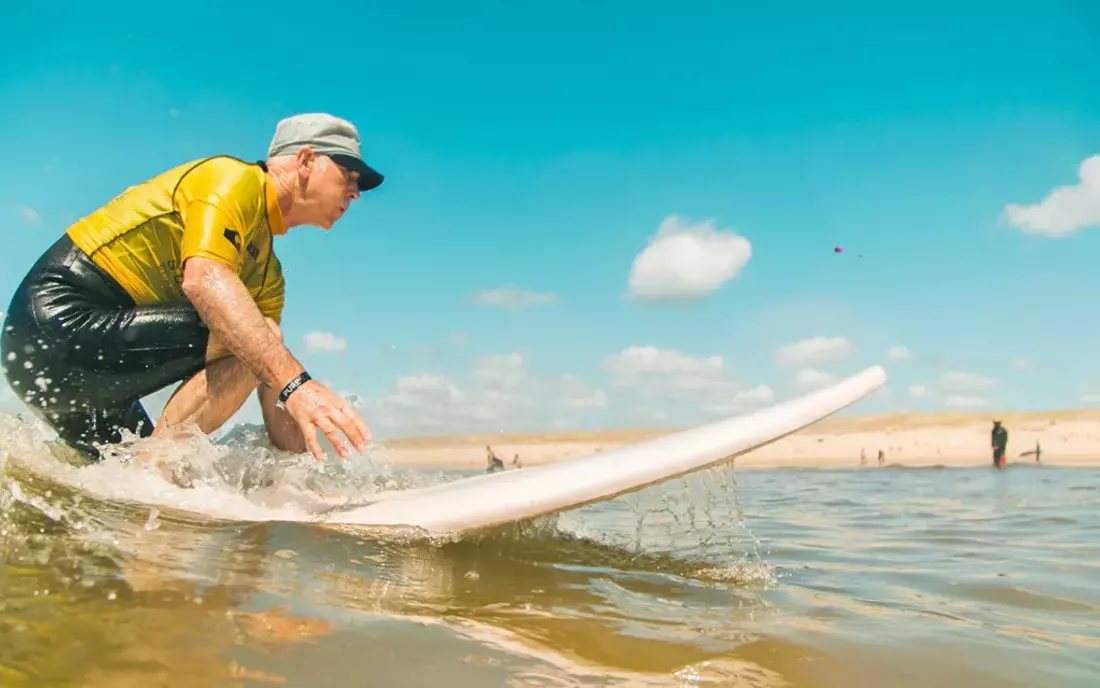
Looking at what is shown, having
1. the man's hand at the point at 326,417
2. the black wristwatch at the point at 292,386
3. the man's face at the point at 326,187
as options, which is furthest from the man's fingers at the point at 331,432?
the man's face at the point at 326,187

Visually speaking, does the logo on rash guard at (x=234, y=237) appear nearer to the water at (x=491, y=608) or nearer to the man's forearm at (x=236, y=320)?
the man's forearm at (x=236, y=320)

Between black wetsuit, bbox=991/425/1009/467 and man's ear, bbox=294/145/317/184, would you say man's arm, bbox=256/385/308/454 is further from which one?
black wetsuit, bbox=991/425/1009/467

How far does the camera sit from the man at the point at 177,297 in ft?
7.97

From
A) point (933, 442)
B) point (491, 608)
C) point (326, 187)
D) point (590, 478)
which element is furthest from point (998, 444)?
point (491, 608)

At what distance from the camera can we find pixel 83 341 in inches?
104

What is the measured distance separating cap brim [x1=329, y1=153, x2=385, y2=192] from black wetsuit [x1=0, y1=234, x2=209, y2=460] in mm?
836

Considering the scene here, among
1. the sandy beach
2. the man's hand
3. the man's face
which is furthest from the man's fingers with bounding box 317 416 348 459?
the sandy beach

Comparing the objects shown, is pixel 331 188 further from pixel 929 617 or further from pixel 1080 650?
pixel 1080 650

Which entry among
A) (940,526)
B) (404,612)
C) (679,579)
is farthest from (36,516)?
(940,526)

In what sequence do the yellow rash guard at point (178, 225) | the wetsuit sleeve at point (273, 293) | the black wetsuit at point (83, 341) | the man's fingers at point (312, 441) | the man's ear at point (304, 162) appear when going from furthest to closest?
the wetsuit sleeve at point (273, 293) → the man's ear at point (304, 162) → the black wetsuit at point (83, 341) → the yellow rash guard at point (178, 225) → the man's fingers at point (312, 441)

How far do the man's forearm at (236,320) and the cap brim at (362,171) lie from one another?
734 millimetres

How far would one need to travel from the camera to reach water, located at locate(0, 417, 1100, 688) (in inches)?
57.9

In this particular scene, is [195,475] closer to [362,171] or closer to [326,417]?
[326,417]

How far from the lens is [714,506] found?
8.94ft
